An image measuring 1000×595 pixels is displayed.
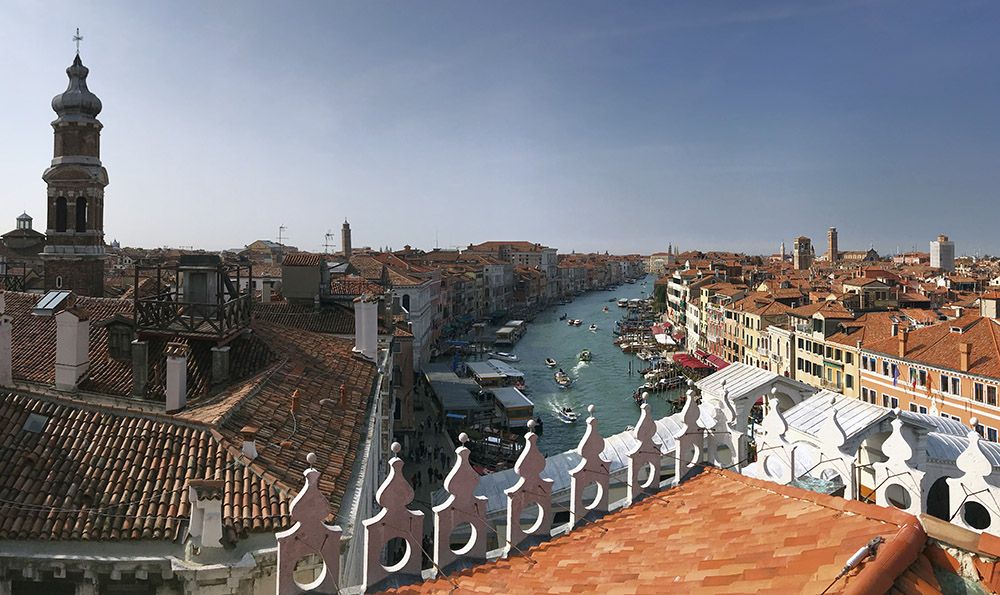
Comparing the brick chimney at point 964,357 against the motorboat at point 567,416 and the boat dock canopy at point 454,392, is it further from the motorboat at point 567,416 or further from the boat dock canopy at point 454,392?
the boat dock canopy at point 454,392

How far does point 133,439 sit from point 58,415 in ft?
3.55

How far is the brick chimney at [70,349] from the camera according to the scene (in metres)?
10.3

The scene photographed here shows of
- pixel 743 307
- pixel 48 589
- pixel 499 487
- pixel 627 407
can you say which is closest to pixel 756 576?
pixel 48 589

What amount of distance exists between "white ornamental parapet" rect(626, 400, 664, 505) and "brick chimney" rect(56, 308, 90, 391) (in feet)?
29.8

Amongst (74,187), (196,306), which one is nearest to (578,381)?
(74,187)

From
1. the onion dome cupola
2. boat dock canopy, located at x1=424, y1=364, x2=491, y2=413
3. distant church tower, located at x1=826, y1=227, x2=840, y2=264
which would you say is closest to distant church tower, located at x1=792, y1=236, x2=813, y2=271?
distant church tower, located at x1=826, y1=227, x2=840, y2=264

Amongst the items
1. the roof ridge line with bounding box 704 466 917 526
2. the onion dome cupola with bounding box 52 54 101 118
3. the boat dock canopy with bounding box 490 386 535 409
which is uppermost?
the onion dome cupola with bounding box 52 54 101 118

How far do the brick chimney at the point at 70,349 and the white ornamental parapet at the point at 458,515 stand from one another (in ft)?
27.7

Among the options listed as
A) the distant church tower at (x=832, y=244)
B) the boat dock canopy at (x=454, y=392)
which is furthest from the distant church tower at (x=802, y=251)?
the boat dock canopy at (x=454, y=392)

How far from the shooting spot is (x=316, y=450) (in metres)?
8.65

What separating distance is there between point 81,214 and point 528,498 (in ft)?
81.7

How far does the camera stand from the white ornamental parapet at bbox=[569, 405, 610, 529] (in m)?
5.34

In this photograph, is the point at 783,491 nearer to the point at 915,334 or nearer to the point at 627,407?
the point at 915,334

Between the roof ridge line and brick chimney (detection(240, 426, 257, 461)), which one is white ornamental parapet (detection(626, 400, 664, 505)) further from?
brick chimney (detection(240, 426, 257, 461))
